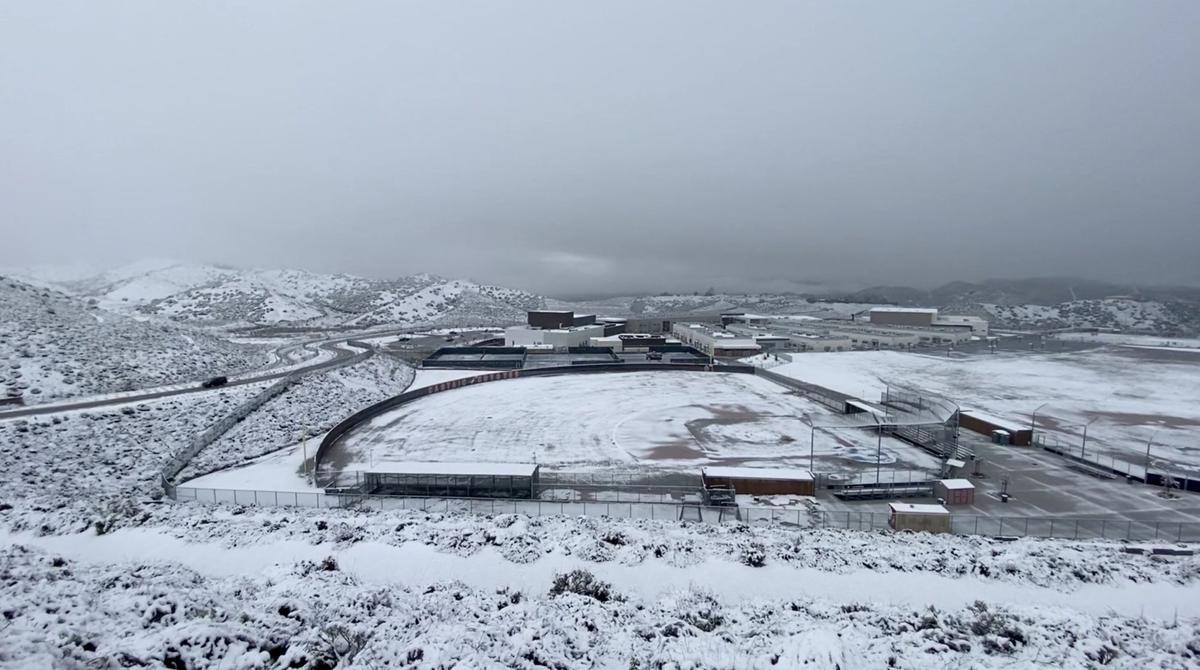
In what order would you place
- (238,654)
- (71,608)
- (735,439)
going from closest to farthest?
(238,654) < (71,608) < (735,439)

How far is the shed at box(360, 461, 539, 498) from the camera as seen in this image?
20.0 metres

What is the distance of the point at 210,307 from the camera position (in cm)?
11794

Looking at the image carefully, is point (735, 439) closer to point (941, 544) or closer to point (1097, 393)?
point (941, 544)

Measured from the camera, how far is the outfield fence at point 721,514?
1720 cm

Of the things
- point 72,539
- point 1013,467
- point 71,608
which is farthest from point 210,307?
point 1013,467

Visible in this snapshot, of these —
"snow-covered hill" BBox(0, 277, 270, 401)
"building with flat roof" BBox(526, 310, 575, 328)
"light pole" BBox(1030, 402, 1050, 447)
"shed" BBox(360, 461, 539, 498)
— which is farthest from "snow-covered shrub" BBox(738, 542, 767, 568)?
"building with flat roof" BBox(526, 310, 575, 328)

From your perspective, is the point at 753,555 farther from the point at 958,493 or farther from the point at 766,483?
the point at 958,493

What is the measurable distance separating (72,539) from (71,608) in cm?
782

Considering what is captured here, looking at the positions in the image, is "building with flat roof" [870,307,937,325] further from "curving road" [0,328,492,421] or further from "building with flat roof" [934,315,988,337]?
"curving road" [0,328,492,421]

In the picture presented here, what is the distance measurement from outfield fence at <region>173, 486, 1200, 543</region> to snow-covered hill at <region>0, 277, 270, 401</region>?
21253 millimetres

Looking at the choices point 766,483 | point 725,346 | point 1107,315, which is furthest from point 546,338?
point 1107,315

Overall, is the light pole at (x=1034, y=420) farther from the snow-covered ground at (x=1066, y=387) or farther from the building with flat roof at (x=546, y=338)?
the building with flat roof at (x=546, y=338)

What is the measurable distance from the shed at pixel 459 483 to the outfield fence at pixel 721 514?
3.00ft

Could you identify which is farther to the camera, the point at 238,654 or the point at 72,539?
the point at 72,539
